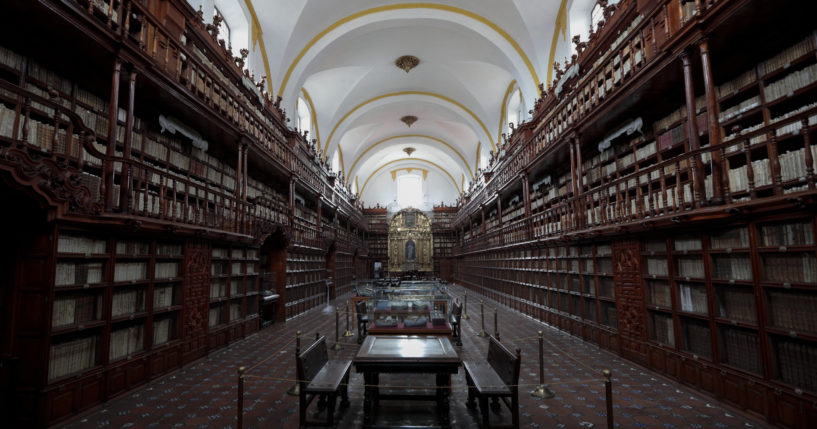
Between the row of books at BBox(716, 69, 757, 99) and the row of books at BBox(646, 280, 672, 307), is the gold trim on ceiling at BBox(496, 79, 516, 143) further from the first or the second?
the row of books at BBox(646, 280, 672, 307)

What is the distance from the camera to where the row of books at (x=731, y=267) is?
3896 millimetres

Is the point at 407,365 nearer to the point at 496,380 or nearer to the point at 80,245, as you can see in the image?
the point at 496,380

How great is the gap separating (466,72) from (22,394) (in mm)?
17714

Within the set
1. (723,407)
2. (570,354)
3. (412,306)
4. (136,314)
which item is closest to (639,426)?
(723,407)

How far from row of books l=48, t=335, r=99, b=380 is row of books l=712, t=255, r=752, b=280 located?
7317 millimetres

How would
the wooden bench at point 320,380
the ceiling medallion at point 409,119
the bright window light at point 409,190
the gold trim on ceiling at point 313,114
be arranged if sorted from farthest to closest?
1. the bright window light at point 409,190
2. the ceiling medallion at point 409,119
3. the gold trim on ceiling at point 313,114
4. the wooden bench at point 320,380

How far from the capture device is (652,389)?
4559 millimetres

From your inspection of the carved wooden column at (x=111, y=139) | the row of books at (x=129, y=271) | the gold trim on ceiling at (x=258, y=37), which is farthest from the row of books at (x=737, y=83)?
the gold trim on ceiling at (x=258, y=37)

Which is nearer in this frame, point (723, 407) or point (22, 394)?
point (22, 394)

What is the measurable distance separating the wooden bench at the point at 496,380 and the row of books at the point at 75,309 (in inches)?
174

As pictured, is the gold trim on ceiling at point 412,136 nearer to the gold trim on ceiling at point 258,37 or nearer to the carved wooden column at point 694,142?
the gold trim on ceiling at point 258,37

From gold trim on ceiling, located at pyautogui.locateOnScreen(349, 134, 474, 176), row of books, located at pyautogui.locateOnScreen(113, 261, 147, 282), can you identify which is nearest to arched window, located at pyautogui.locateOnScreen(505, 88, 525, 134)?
gold trim on ceiling, located at pyautogui.locateOnScreen(349, 134, 474, 176)

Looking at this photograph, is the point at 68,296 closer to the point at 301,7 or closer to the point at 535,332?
the point at 535,332

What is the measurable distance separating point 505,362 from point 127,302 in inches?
191
